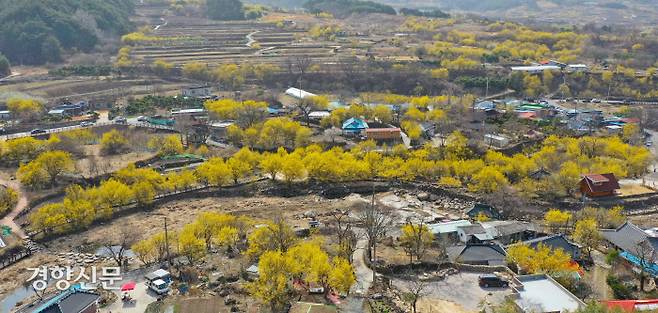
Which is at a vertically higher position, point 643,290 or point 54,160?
point 54,160

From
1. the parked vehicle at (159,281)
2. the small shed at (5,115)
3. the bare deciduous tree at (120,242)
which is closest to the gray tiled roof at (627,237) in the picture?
the parked vehicle at (159,281)

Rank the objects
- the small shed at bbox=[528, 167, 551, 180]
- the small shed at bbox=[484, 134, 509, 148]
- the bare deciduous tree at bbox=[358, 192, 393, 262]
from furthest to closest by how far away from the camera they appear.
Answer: the small shed at bbox=[484, 134, 509, 148] < the small shed at bbox=[528, 167, 551, 180] < the bare deciduous tree at bbox=[358, 192, 393, 262]

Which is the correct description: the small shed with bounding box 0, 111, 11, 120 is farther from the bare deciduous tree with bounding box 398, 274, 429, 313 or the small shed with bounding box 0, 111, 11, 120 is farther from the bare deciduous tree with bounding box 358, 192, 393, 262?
the bare deciduous tree with bounding box 398, 274, 429, 313

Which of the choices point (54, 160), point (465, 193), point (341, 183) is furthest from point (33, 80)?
point (465, 193)

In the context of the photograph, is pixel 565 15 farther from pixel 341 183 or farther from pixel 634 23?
pixel 341 183

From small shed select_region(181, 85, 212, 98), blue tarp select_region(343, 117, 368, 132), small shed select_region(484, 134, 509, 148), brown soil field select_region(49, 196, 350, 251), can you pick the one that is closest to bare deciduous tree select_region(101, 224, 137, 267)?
brown soil field select_region(49, 196, 350, 251)

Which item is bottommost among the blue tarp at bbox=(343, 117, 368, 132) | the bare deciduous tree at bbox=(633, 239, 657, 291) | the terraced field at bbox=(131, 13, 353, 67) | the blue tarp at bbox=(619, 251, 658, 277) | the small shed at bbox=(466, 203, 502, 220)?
the small shed at bbox=(466, 203, 502, 220)
